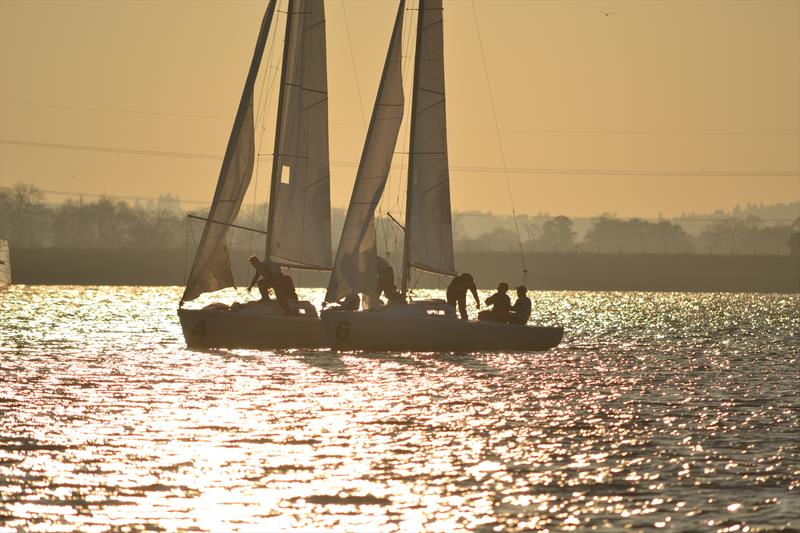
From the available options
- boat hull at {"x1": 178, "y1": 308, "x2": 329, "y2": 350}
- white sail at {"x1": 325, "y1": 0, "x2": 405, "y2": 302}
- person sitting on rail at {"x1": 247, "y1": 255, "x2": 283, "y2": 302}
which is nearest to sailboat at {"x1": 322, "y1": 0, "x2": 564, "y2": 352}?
white sail at {"x1": 325, "y1": 0, "x2": 405, "y2": 302}

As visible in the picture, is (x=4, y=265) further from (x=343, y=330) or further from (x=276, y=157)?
(x=343, y=330)

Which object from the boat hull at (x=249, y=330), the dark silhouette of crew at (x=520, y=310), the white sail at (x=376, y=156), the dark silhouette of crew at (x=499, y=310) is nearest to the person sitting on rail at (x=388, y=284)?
the white sail at (x=376, y=156)

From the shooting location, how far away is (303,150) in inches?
1902

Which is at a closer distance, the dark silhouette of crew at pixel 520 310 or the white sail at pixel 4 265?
the dark silhouette of crew at pixel 520 310

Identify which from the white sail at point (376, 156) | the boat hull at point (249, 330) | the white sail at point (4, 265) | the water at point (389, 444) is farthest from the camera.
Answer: the white sail at point (4, 265)

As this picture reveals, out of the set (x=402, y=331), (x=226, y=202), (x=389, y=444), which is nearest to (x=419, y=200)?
(x=402, y=331)

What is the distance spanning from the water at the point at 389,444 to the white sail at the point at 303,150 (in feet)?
12.5

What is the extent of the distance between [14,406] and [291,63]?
18.5 m

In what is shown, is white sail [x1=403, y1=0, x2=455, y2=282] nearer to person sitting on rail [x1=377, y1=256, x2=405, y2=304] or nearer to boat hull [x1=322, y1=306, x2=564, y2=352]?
person sitting on rail [x1=377, y1=256, x2=405, y2=304]

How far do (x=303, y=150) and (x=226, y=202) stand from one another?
319 centimetres

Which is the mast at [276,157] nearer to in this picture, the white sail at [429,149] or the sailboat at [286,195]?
the sailboat at [286,195]

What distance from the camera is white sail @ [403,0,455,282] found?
48688 millimetres

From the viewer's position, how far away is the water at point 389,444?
20500 millimetres

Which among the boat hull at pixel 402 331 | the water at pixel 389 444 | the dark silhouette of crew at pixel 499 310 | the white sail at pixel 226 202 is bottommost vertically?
the water at pixel 389 444
